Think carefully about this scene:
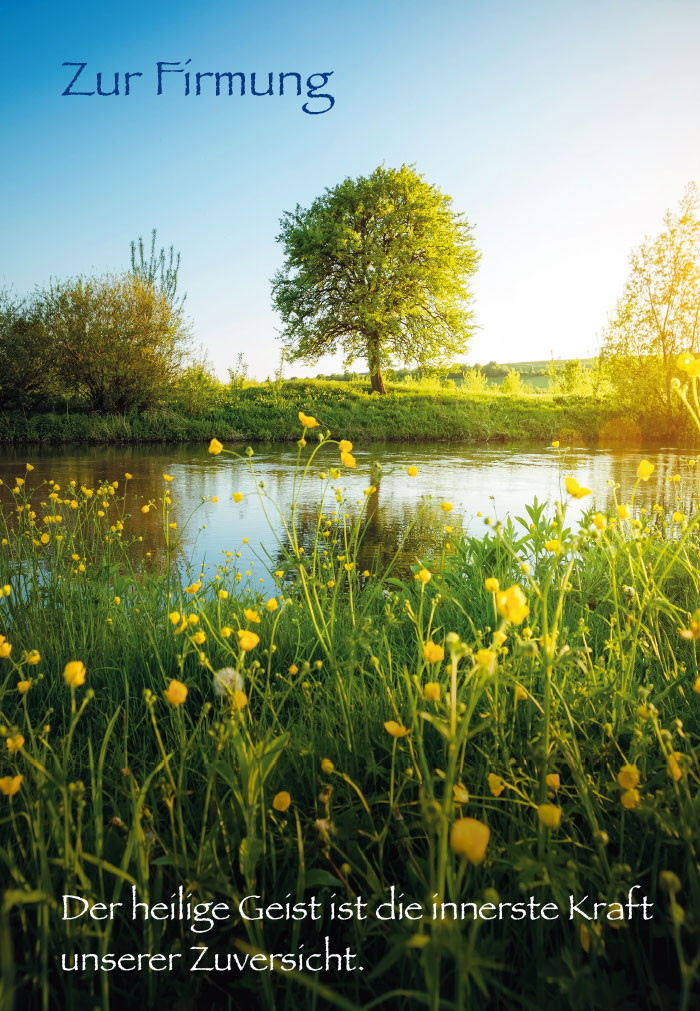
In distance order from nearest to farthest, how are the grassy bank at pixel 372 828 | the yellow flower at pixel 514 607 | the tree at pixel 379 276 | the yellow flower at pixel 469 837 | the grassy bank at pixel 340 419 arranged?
the yellow flower at pixel 469 837 → the yellow flower at pixel 514 607 → the grassy bank at pixel 372 828 → the grassy bank at pixel 340 419 → the tree at pixel 379 276

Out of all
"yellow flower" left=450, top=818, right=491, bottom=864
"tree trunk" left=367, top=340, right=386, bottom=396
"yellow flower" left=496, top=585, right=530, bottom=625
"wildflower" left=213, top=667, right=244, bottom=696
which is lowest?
"wildflower" left=213, top=667, right=244, bottom=696

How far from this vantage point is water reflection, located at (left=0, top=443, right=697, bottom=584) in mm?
5152

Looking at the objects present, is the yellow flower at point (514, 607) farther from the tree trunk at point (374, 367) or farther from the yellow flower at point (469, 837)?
the tree trunk at point (374, 367)

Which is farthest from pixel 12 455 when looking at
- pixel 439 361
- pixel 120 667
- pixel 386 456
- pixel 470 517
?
pixel 439 361

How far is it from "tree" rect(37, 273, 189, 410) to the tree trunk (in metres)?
9.74

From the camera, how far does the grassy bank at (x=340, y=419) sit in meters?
15.2

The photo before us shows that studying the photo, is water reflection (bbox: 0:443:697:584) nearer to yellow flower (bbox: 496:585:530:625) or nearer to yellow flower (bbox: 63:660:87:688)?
yellow flower (bbox: 63:660:87:688)

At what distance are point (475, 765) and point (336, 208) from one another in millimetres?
27033

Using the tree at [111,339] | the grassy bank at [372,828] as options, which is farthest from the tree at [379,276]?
the grassy bank at [372,828]

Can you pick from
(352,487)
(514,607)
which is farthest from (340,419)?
(514,607)

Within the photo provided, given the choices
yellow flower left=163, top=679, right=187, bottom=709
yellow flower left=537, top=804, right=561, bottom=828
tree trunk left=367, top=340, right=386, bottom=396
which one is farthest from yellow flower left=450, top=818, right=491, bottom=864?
tree trunk left=367, top=340, right=386, bottom=396

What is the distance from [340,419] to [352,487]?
10481 mm

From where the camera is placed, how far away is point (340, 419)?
18.6 meters

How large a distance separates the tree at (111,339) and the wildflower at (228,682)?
16.6 m
